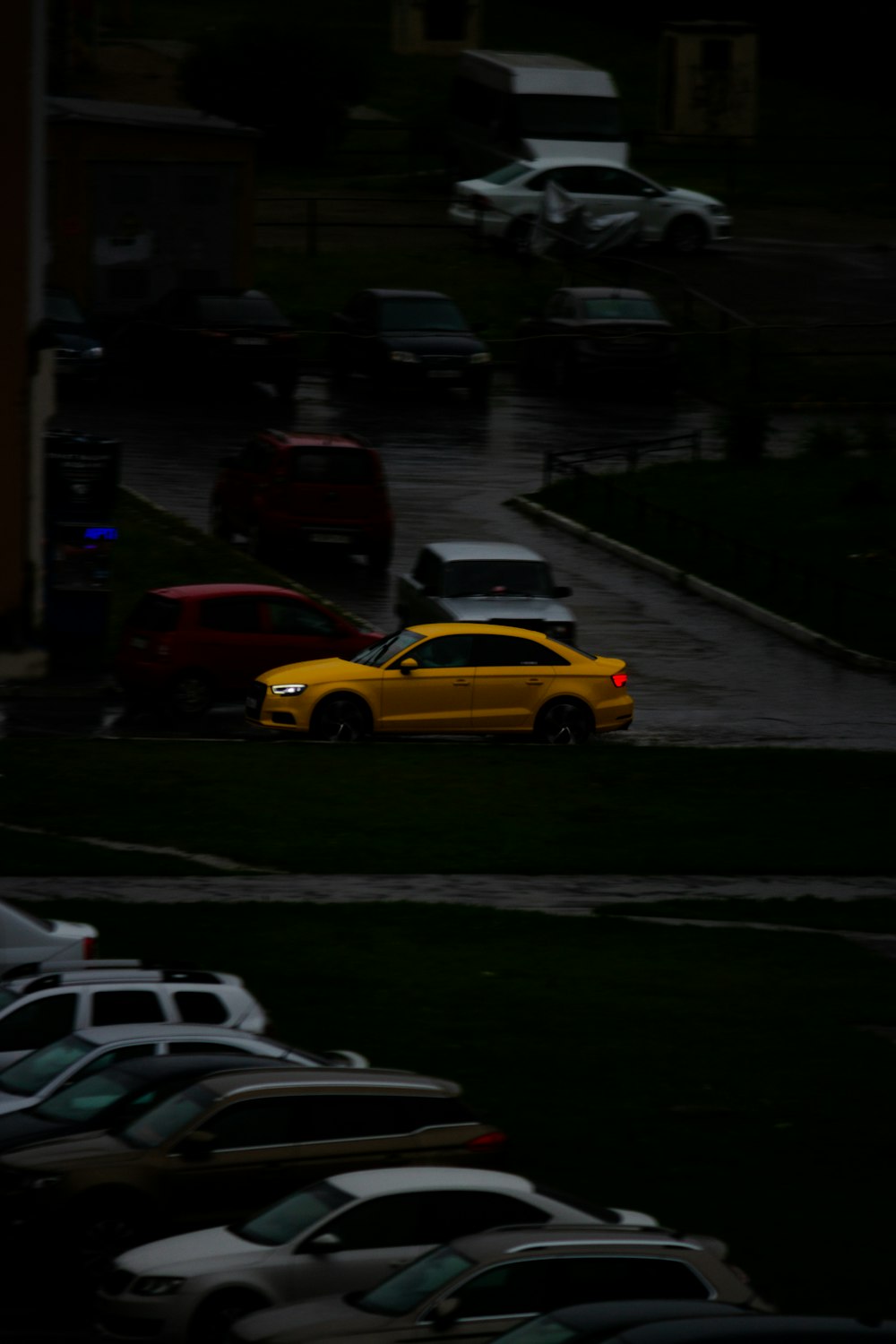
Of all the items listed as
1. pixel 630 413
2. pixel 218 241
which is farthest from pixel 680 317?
pixel 218 241

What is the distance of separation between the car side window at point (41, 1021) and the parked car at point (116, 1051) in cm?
56

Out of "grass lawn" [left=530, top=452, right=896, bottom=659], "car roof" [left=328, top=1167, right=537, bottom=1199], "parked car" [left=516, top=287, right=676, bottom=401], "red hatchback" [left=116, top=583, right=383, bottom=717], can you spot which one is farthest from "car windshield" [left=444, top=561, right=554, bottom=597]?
"car roof" [left=328, top=1167, right=537, bottom=1199]

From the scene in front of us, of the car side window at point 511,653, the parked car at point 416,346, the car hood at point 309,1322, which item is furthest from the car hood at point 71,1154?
the parked car at point 416,346

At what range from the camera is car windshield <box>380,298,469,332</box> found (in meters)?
40.9

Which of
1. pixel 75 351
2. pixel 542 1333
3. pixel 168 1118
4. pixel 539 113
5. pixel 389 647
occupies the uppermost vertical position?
pixel 539 113

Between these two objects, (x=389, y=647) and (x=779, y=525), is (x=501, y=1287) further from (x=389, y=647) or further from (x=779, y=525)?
(x=779, y=525)

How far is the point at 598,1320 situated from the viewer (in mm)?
7785

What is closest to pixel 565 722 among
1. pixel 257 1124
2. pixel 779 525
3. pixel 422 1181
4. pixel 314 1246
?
pixel 779 525

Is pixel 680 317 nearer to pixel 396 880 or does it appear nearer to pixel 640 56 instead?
pixel 396 880

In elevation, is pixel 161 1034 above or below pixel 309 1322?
below

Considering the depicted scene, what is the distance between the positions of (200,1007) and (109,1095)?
2.12 metres

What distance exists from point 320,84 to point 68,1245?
161 feet

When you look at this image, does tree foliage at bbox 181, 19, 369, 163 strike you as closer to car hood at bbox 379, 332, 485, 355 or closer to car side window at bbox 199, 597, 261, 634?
car hood at bbox 379, 332, 485, 355

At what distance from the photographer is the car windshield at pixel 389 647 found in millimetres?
25234
